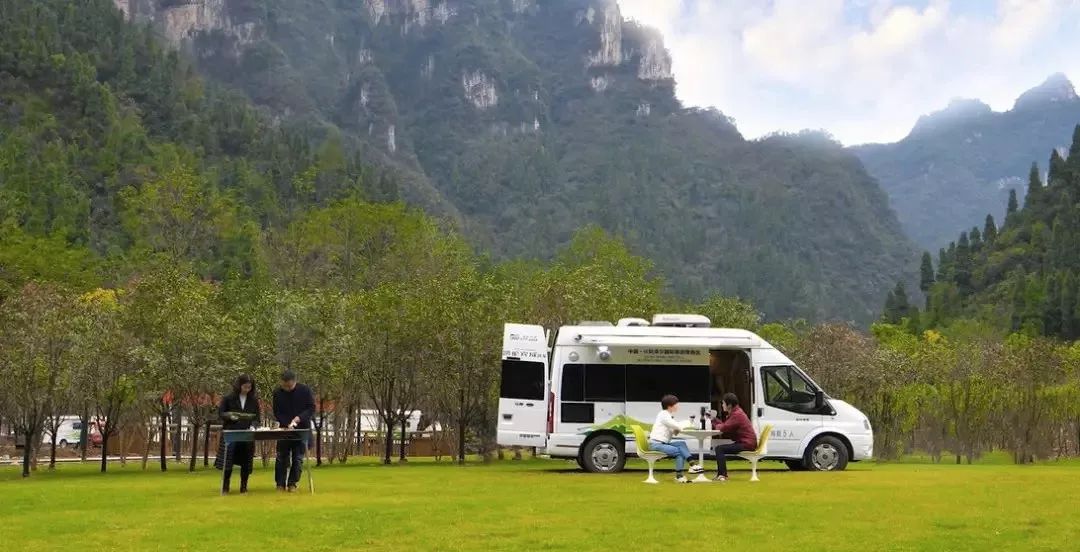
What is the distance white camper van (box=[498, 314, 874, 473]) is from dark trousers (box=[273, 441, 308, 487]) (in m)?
7.07

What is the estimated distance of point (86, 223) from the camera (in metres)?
89.1

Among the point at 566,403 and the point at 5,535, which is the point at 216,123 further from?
the point at 5,535

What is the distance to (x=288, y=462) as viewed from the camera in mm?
18031

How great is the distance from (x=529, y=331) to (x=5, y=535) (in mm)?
13206

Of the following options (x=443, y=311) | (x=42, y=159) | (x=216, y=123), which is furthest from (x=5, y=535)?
(x=216, y=123)

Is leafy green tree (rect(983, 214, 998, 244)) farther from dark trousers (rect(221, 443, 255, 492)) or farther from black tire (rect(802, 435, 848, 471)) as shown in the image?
dark trousers (rect(221, 443, 255, 492))

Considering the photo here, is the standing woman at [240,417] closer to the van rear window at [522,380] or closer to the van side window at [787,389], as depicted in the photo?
the van rear window at [522,380]

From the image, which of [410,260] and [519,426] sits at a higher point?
[410,260]

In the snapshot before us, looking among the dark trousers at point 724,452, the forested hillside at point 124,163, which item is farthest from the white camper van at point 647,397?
the forested hillside at point 124,163

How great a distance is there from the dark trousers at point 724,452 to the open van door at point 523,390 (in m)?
4.67

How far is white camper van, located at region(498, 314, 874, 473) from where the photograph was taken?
23.8 m

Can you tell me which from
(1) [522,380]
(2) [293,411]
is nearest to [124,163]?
(1) [522,380]

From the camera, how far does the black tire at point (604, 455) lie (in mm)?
23703

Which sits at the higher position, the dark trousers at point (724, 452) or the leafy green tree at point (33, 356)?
the leafy green tree at point (33, 356)
